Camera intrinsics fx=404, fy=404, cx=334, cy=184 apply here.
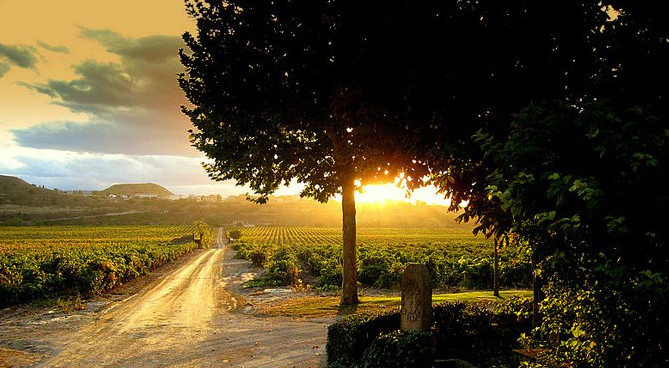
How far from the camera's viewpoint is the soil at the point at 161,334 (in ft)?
35.6

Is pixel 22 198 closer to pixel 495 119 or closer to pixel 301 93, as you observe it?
pixel 301 93

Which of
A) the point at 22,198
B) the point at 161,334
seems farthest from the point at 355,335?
the point at 22,198

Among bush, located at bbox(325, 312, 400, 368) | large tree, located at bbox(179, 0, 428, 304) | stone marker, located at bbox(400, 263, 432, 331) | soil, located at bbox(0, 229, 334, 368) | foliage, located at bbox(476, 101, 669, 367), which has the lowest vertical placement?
soil, located at bbox(0, 229, 334, 368)

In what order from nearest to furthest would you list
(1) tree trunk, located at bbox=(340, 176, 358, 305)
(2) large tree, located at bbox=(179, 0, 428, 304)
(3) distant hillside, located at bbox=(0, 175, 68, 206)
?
(2) large tree, located at bbox=(179, 0, 428, 304)
(1) tree trunk, located at bbox=(340, 176, 358, 305)
(3) distant hillside, located at bbox=(0, 175, 68, 206)

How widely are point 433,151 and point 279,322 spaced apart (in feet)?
33.4

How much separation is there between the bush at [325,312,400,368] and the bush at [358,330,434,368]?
995 millimetres

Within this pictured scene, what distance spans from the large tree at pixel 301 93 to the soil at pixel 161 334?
5.31 m

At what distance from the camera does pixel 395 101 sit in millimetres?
9523

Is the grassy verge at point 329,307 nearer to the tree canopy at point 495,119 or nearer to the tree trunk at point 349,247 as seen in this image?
the tree trunk at point 349,247

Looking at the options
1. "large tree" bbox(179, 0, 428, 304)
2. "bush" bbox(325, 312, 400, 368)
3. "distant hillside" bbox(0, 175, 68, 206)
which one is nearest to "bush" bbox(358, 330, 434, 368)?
"bush" bbox(325, 312, 400, 368)

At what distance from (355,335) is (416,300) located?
5.58 ft

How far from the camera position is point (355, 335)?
9133mm

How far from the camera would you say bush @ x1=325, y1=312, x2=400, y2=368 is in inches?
354

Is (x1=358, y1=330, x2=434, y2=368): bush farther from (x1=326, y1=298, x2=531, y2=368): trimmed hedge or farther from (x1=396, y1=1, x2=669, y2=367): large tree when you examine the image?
(x1=396, y1=1, x2=669, y2=367): large tree
